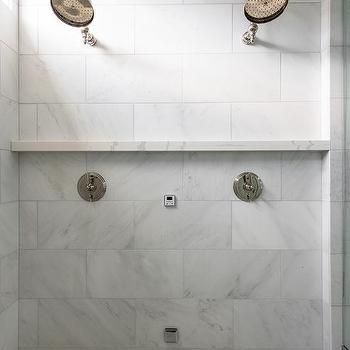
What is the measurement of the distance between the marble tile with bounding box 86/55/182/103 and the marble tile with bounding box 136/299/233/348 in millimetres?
941

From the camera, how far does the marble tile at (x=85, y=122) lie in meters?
1.67

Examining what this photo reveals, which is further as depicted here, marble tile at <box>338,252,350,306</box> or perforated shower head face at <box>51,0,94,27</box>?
marble tile at <box>338,252,350,306</box>

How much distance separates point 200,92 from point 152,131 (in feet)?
0.93

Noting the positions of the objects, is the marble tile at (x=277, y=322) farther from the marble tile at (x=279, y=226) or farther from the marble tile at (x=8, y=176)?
the marble tile at (x=8, y=176)

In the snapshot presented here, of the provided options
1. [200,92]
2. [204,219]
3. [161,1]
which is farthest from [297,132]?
[161,1]

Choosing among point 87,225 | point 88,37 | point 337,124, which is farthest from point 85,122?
point 337,124

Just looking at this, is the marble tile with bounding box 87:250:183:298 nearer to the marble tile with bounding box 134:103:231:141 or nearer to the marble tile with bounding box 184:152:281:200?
the marble tile with bounding box 184:152:281:200

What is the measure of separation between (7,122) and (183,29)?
2.93 ft

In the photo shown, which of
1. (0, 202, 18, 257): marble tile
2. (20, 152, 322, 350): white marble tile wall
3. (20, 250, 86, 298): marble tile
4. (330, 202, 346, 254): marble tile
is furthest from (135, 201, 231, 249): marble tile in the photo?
(0, 202, 18, 257): marble tile

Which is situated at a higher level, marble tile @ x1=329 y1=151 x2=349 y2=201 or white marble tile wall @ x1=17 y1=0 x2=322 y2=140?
white marble tile wall @ x1=17 y1=0 x2=322 y2=140

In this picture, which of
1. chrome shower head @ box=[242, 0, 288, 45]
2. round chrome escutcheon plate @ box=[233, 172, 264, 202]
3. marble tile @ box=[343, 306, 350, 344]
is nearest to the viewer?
chrome shower head @ box=[242, 0, 288, 45]

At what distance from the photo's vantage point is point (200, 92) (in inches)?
65.5

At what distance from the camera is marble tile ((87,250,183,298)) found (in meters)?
1.67

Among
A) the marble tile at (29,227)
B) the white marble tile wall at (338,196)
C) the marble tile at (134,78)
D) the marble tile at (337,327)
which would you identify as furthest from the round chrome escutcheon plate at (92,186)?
the marble tile at (337,327)
